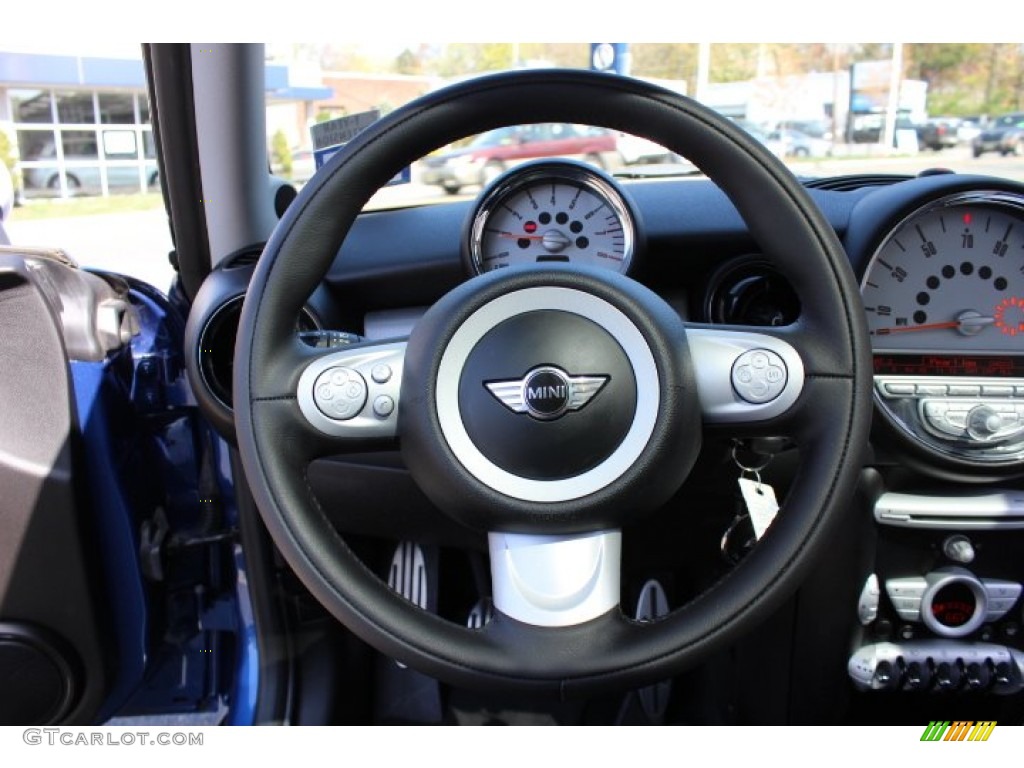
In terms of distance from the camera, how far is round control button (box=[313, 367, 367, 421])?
1.17 metres

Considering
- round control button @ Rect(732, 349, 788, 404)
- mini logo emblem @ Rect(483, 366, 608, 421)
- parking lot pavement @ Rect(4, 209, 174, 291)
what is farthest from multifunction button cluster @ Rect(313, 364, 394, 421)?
parking lot pavement @ Rect(4, 209, 174, 291)

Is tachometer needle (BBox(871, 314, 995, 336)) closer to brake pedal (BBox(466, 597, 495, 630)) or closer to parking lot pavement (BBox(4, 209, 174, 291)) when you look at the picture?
brake pedal (BBox(466, 597, 495, 630))

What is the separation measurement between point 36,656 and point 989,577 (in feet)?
5.78

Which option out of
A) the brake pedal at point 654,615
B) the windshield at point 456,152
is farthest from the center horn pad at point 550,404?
the brake pedal at point 654,615

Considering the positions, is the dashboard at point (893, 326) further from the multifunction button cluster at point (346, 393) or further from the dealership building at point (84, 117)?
the multifunction button cluster at point (346, 393)

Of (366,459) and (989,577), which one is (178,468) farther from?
(989,577)

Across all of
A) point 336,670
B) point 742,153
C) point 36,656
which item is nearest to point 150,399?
point 36,656

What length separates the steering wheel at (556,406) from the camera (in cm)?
109
